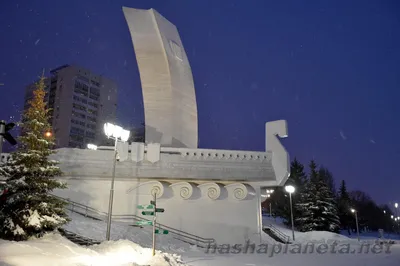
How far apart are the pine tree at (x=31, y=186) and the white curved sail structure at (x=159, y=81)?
11.6 meters

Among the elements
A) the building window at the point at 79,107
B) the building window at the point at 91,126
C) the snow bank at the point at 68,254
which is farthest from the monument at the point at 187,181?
the building window at the point at 91,126

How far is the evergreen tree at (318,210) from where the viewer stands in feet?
116

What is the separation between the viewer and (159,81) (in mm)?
24641

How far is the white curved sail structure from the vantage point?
957 inches

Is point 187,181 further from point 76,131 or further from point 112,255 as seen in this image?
point 76,131

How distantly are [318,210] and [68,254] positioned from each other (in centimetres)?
3061

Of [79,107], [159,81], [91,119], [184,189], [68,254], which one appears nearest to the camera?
[68,254]

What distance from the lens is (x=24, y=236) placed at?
1145cm

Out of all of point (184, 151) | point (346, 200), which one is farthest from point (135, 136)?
point (184, 151)

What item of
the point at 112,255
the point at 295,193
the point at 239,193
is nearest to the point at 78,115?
the point at 295,193

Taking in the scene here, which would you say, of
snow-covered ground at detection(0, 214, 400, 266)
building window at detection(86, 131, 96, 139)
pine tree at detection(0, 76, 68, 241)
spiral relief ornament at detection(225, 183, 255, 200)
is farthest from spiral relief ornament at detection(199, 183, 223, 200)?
building window at detection(86, 131, 96, 139)

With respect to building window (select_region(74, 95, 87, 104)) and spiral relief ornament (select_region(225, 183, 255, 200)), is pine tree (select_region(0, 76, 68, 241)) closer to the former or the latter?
spiral relief ornament (select_region(225, 183, 255, 200))

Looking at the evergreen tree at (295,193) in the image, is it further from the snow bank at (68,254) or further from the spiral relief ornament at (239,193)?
the snow bank at (68,254)

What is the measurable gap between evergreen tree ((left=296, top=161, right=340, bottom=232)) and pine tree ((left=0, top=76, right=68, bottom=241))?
1106 inches
